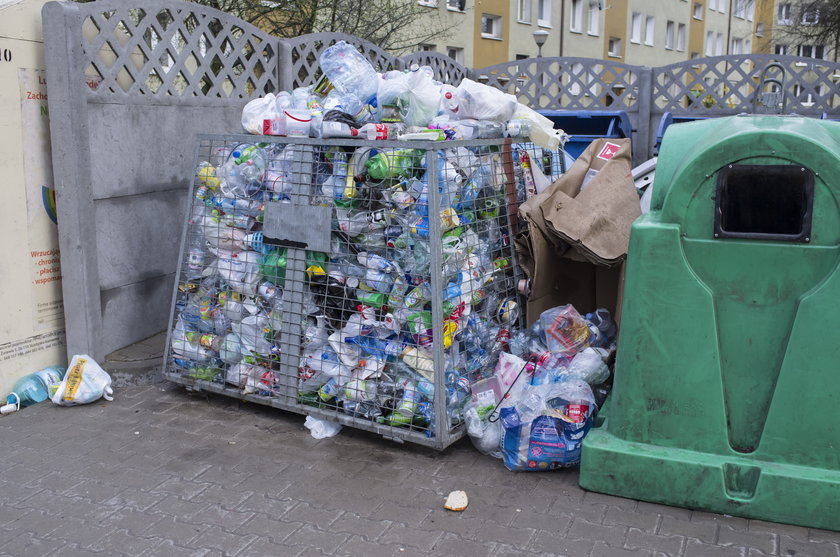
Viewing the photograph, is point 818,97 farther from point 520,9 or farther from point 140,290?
point 520,9

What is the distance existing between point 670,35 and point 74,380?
131ft

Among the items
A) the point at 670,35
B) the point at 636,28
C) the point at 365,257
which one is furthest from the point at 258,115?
the point at 670,35

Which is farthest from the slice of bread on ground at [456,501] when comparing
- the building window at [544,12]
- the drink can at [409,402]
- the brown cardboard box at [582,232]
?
the building window at [544,12]

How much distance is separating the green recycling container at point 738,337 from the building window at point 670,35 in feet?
128

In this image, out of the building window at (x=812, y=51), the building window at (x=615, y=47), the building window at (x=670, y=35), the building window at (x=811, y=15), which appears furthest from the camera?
the building window at (x=670, y=35)

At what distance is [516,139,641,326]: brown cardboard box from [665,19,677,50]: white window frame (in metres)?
37.7

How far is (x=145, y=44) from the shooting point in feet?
14.7

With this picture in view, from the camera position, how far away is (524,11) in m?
29.2

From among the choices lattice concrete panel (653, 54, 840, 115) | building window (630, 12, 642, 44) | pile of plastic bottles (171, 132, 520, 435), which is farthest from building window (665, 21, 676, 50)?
pile of plastic bottles (171, 132, 520, 435)

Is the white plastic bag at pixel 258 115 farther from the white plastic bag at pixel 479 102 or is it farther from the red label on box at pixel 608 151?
the red label on box at pixel 608 151

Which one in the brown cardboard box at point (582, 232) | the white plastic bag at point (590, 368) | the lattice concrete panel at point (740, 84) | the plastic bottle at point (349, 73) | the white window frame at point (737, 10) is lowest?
the white plastic bag at point (590, 368)

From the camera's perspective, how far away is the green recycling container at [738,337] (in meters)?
2.81

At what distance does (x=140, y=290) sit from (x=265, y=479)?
73.6 inches

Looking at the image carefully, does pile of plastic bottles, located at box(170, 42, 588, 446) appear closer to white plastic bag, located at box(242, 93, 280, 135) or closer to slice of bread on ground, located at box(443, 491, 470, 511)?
white plastic bag, located at box(242, 93, 280, 135)
